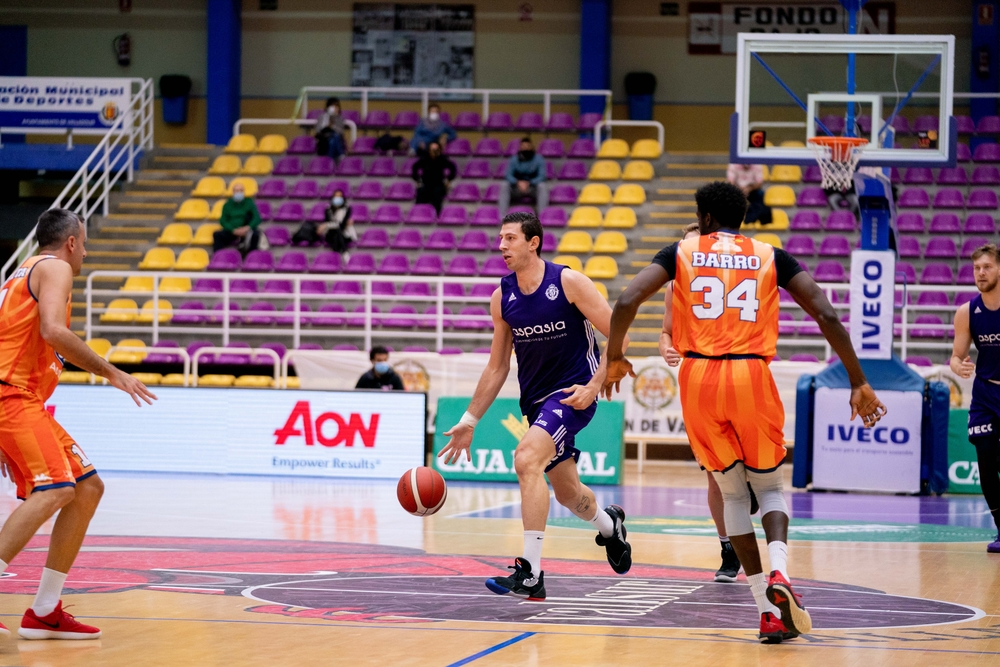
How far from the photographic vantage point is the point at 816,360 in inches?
687

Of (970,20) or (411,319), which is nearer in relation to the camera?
(411,319)

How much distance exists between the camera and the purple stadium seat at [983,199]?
21.5 m

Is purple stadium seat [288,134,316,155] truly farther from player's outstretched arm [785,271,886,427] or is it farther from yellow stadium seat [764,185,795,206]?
player's outstretched arm [785,271,886,427]

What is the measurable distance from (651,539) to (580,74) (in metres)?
18.5

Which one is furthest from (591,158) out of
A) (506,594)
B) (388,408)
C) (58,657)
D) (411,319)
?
(58,657)

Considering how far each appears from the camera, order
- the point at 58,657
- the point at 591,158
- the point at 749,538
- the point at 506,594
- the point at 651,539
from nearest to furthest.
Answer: the point at 58,657 < the point at 749,538 < the point at 506,594 < the point at 651,539 < the point at 591,158

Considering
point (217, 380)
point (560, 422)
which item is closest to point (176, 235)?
point (217, 380)

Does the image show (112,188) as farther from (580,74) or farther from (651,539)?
(651,539)

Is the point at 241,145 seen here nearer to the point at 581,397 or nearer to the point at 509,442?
the point at 509,442

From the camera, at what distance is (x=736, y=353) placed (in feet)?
20.1

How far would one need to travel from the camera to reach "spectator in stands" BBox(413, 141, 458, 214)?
22.7m

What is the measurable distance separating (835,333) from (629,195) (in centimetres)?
1725

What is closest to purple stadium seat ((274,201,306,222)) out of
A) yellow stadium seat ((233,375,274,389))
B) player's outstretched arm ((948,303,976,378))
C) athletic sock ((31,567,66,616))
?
yellow stadium seat ((233,375,274,389))

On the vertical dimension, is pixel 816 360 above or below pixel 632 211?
below
